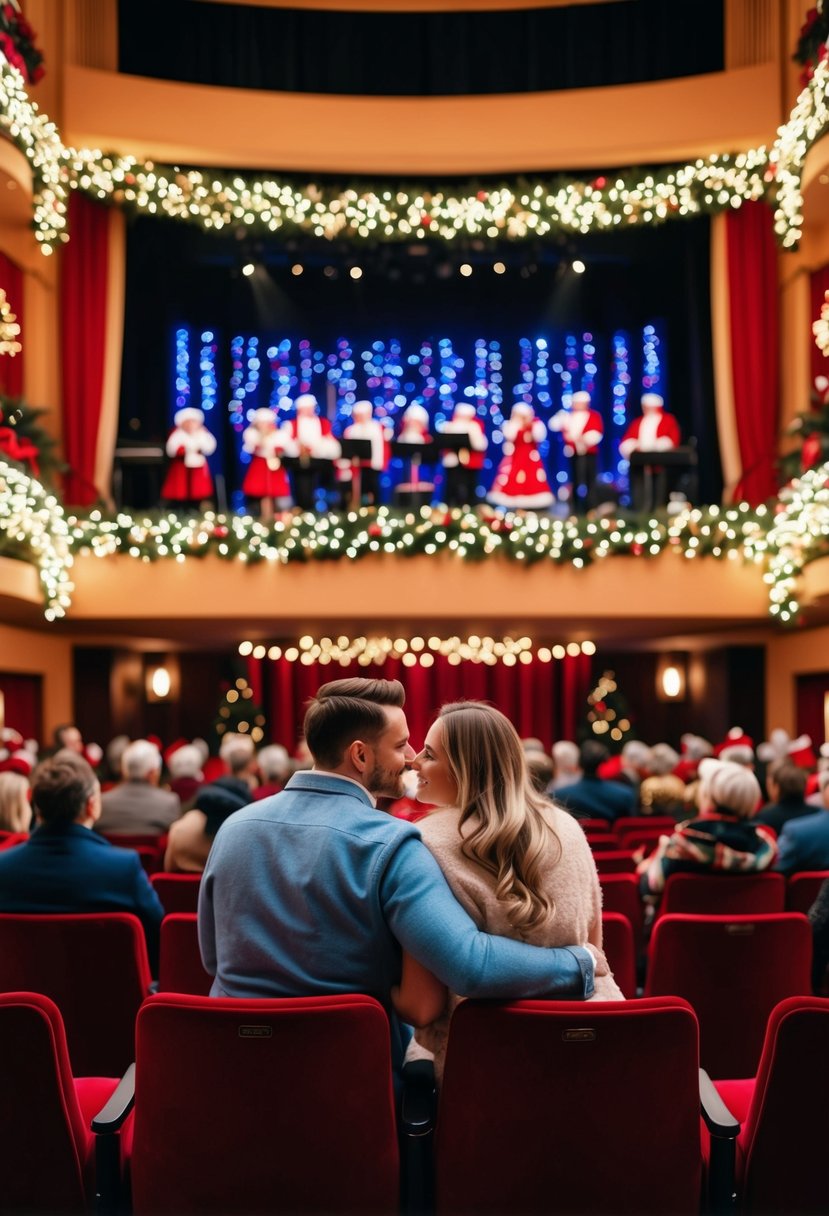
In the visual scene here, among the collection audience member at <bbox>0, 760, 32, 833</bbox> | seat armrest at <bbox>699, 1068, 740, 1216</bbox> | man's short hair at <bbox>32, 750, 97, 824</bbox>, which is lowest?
seat armrest at <bbox>699, 1068, 740, 1216</bbox>

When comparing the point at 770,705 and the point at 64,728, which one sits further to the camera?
the point at 770,705

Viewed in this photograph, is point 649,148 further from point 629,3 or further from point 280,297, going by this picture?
point 280,297

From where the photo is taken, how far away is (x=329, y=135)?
41.6 feet

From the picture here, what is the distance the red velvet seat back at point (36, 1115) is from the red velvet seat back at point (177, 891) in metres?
1.96

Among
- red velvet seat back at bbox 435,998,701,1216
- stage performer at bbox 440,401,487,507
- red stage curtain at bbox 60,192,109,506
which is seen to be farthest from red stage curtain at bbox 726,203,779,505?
red velvet seat back at bbox 435,998,701,1216

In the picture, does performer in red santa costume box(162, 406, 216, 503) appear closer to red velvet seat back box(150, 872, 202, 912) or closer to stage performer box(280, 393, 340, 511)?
stage performer box(280, 393, 340, 511)

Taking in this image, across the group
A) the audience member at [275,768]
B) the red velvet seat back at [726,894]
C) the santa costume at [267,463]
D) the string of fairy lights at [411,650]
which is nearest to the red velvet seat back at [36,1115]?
the red velvet seat back at [726,894]

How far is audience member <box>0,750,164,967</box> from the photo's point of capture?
3.25m

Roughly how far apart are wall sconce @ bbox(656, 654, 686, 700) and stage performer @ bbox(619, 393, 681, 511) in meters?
2.78

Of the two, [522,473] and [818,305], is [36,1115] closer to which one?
[522,473]

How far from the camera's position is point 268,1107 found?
193 cm

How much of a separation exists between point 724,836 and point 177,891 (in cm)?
185

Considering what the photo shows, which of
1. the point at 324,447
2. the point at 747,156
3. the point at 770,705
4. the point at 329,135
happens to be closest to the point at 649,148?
the point at 747,156

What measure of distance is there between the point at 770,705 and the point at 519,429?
399 centimetres
